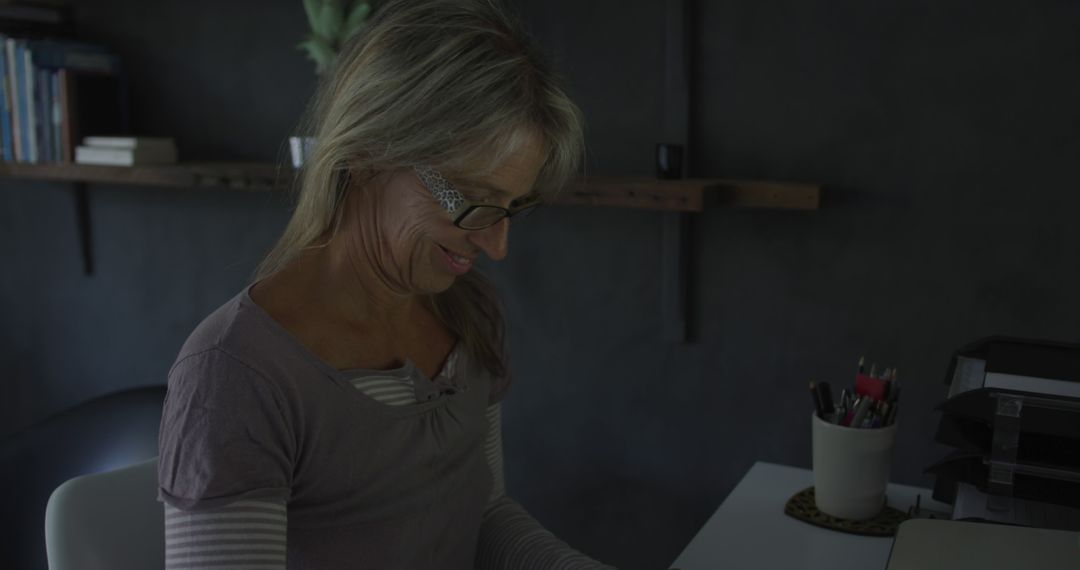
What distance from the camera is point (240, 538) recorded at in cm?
88

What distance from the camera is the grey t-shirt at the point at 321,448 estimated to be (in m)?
0.89

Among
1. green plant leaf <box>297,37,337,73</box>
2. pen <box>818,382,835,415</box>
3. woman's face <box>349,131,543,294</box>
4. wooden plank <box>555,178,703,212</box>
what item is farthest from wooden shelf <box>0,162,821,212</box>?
woman's face <box>349,131,543,294</box>

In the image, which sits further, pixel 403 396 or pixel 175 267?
pixel 175 267

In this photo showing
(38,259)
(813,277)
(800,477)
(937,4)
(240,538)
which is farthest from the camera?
(38,259)

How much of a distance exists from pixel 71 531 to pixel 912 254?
1.39m

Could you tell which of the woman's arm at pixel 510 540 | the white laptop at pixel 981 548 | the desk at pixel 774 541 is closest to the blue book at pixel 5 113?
the woman's arm at pixel 510 540

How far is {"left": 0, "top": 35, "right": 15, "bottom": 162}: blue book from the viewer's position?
235 centimetres

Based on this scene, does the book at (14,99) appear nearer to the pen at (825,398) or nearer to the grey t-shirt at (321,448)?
the grey t-shirt at (321,448)

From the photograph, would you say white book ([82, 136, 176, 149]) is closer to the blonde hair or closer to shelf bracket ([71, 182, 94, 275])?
shelf bracket ([71, 182, 94, 275])

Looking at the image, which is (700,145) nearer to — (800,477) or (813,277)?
(813,277)

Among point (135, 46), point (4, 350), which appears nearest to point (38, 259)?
point (4, 350)

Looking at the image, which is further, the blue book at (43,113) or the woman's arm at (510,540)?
the blue book at (43,113)

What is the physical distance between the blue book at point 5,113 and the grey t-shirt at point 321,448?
176cm

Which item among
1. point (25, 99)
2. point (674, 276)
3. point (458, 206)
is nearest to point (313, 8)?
point (25, 99)
